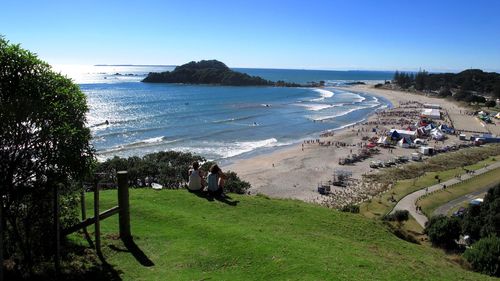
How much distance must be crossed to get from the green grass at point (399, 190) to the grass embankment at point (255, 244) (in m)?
12.4

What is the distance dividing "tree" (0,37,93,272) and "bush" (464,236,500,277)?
12.7 metres

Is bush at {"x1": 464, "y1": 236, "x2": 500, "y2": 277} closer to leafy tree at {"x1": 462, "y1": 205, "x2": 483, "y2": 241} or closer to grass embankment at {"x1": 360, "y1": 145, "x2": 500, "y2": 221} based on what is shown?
leafy tree at {"x1": 462, "y1": 205, "x2": 483, "y2": 241}

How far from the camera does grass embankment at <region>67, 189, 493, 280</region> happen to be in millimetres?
8305

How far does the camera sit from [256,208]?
1293 cm

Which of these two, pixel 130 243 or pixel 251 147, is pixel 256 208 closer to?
pixel 130 243

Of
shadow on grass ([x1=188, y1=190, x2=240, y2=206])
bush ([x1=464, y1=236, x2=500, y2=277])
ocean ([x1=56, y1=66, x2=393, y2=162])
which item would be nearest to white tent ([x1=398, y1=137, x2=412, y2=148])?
ocean ([x1=56, y1=66, x2=393, y2=162])

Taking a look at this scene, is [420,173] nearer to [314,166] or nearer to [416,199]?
[314,166]

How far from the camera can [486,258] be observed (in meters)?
14.0

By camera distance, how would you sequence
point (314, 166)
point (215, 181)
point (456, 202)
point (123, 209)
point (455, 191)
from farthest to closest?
1. point (314, 166)
2. point (455, 191)
3. point (456, 202)
4. point (215, 181)
5. point (123, 209)

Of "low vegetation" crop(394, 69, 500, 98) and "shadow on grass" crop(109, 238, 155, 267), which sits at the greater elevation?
"low vegetation" crop(394, 69, 500, 98)

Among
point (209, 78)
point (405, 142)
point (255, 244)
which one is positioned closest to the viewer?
point (255, 244)

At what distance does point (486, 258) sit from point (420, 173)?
25.2 meters

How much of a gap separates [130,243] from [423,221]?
2014 cm

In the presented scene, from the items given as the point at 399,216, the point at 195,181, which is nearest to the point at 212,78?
the point at 399,216
